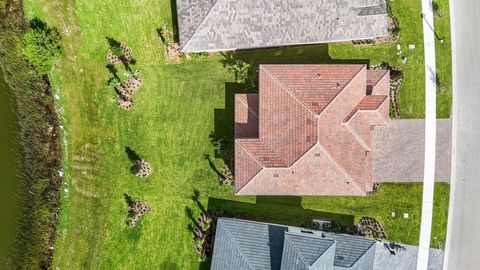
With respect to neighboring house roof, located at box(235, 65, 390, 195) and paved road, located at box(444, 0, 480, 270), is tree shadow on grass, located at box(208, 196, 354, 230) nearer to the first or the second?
neighboring house roof, located at box(235, 65, 390, 195)

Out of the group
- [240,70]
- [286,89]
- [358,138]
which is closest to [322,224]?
[358,138]

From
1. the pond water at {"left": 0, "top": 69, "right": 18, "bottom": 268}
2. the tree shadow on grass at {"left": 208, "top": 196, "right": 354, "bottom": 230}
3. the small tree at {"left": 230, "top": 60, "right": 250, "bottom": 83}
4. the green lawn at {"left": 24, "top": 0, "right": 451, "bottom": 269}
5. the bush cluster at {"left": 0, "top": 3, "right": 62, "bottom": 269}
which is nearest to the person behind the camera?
the small tree at {"left": 230, "top": 60, "right": 250, "bottom": 83}

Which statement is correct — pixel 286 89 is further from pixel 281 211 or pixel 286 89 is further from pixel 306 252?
pixel 306 252

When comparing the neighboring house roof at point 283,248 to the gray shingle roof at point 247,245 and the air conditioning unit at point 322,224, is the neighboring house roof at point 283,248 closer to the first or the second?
the gray shingle roof at point 247,245

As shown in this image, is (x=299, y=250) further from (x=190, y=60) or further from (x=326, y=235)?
(x=190, y=60)

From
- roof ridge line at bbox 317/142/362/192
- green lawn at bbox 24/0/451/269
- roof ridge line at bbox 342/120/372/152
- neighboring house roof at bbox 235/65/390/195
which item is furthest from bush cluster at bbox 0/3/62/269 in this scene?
roof ridge line at bbox 342/120/372/152

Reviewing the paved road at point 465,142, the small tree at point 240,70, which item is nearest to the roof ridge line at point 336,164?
the small tree at point 240,70
